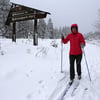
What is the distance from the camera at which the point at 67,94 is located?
3406 mm

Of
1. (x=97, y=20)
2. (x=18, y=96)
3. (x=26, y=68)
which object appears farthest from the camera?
(x=97, y=20)

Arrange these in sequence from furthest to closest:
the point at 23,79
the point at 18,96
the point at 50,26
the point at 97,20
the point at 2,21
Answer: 1. the point at 50,26
2. the point at 97,20
3. the point at 2,21
4. the point at 23,79
5. the point at 18,96

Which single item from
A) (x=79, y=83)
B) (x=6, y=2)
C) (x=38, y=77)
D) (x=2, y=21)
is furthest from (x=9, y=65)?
(x=6, y=2)

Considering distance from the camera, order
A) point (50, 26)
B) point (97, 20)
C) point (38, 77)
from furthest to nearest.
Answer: point (50, 26), point (97, 20), point (38, 77)

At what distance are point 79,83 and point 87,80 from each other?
1.45 feet

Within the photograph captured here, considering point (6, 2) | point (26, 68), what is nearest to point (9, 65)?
point (26, 68)

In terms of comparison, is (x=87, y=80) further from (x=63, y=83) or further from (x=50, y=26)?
(x=50, y=26)

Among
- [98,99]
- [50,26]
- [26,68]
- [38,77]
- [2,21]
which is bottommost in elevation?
[98,99]

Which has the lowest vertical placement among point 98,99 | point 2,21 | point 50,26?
point 98,99

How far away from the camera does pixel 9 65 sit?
13.7ft

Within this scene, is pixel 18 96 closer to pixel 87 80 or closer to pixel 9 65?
pixel 9 65

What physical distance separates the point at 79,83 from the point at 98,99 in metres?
1.11

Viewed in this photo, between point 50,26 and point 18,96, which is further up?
point 50,26

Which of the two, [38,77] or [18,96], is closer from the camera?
[18,96]
